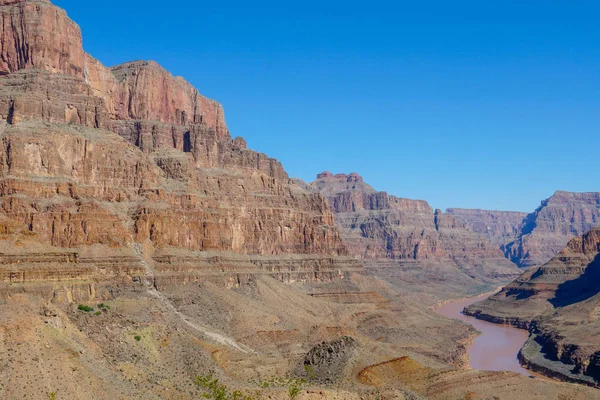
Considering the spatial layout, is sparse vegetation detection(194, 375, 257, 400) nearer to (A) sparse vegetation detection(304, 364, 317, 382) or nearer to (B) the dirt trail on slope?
(A) sparse vegetation detection(304, 364, 317, 382)

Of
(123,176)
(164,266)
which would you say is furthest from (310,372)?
(123,176)

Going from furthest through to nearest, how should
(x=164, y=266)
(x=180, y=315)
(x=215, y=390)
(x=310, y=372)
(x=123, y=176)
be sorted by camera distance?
(x=123, y=176), (x=164, y=266), (x=180, y=315), (x=310, y=372), (x=215, y=390)

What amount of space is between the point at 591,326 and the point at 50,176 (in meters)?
105

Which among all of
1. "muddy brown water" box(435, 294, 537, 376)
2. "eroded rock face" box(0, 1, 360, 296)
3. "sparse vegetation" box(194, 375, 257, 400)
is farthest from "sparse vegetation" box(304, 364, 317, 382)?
"muddy brown water" box(435, 294, 537, 376)

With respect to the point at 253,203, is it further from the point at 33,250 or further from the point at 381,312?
the point at 33,250

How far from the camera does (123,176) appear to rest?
133750mm

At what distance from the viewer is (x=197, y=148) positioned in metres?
166

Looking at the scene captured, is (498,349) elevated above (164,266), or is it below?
below

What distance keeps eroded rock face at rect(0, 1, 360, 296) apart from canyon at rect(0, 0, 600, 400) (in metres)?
0.33

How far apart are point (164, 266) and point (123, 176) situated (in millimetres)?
18058

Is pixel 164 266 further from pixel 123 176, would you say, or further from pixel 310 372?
pixel 310 372

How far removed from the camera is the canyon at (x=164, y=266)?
6888 cm

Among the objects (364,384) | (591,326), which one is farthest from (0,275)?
(591,326)

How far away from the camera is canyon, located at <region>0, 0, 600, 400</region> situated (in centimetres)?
6888
